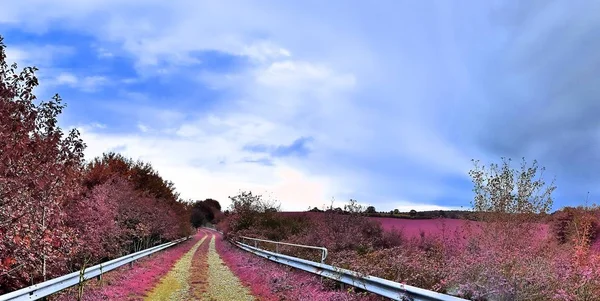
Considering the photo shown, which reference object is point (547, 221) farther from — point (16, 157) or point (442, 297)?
point (16, 157)

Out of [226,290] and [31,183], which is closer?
[31,183]

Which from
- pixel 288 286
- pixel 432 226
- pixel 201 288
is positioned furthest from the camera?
pixel 432 226

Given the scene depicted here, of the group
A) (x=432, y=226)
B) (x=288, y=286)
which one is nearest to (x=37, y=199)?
(x=288, y=286)

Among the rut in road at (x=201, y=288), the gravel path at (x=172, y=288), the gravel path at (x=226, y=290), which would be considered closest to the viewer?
the gravel path at (x=226, y=290)

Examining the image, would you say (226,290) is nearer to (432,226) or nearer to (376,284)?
(376,284)

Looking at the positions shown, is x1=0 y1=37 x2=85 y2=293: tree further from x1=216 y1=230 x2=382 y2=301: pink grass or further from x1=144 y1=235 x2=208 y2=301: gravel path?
x1=216 y1=230 x2=382 y2=301: pink grass

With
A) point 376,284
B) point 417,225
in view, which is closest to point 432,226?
point 417,225

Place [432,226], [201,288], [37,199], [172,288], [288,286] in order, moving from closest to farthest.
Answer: [37,199] < [288,286] < [201,288] < [172,288] < [432,226]

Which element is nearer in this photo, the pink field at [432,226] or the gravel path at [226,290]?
the gravel path at [226,290]

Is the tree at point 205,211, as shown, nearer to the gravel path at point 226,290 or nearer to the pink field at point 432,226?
the pink field at point 432,226

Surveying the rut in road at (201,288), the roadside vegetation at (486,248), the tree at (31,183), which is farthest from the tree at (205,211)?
the tree at (31,183)

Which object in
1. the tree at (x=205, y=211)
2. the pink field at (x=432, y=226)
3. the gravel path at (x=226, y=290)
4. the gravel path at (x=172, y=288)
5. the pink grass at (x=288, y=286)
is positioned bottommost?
the gravel path at (x=172, y=288)

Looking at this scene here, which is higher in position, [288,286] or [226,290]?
[288,286]

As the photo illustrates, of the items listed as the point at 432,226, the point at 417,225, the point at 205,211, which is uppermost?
the point at 205,211
